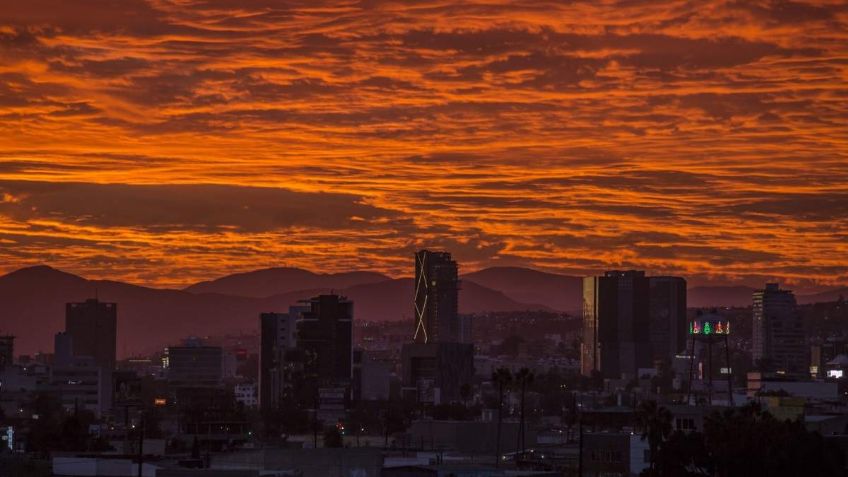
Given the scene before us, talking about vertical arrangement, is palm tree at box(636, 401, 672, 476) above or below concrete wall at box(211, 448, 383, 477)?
above

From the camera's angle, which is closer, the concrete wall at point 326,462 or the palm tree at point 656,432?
the concrete wall at point 326,462

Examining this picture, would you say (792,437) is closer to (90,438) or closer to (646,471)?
(646,471)

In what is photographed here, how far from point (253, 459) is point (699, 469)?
2666cm

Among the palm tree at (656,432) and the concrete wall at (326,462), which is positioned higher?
the palm tree at (656,432)

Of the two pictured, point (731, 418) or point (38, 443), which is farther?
point (38, 443)

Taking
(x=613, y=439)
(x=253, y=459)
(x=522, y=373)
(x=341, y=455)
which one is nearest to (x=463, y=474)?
(x=341, y=455)

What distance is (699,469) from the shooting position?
124 metres

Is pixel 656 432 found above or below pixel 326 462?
above

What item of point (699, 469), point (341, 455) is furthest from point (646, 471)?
point (341, 455)

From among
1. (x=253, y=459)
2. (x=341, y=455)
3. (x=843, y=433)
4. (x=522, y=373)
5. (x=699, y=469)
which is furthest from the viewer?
(x=522, y=373)

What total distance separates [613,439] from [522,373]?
3745cm

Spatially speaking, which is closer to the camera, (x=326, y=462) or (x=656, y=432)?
(x=326, y=462)

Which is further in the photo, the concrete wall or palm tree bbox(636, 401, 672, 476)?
palm tree bbox(636, 401, 672, 476)

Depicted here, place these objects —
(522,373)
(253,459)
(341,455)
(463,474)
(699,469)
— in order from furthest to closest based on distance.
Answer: (522,373) < (699,469) < (253,459) < (341,455) < (463,474)
